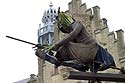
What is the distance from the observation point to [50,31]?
3878cm

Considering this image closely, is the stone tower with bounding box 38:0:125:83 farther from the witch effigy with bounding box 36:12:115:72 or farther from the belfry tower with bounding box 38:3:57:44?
the witch effigy with bounding box 36:12:115:72

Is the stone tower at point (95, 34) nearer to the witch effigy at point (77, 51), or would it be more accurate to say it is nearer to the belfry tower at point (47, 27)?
the belfry tower at point (47, 27)

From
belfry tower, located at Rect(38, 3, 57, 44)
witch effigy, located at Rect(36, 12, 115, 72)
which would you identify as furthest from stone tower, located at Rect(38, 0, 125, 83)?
witch effigy, located at Rect(36, 12, 115, 72)

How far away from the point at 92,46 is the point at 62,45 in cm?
43

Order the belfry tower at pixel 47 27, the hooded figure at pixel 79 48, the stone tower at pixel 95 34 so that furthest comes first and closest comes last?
1. the belfry tower at pixel 47 27
2. the stone tower at pixel 95 34
3. the hooded figure at pixel 79 48

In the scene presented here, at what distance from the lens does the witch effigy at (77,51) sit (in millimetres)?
5109

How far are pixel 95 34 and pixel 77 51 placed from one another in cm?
1940

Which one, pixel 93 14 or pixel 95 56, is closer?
pixel 95 56

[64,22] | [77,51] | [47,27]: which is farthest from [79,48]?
[47,27]

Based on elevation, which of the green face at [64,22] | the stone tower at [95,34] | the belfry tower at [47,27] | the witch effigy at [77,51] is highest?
the belfry tower at [47,27]

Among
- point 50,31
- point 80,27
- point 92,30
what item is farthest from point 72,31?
point 50,31

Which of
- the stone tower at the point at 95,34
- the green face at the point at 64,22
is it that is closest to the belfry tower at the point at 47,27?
the stone tower at the point at 95,34

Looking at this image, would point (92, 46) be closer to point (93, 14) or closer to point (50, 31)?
point (93, 14)

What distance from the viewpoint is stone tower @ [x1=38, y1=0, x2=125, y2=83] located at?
22.6 m
